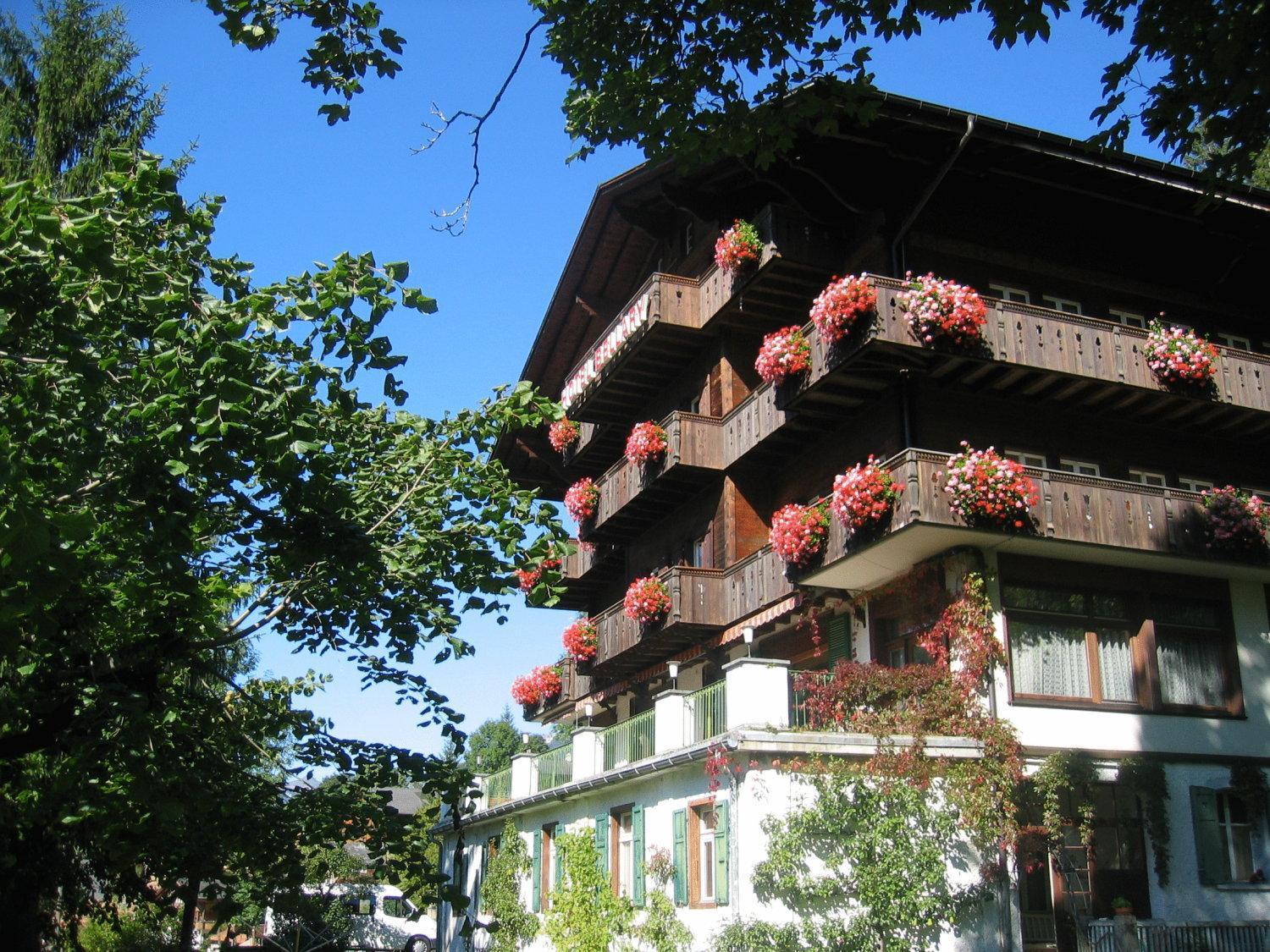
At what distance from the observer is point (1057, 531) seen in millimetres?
17406

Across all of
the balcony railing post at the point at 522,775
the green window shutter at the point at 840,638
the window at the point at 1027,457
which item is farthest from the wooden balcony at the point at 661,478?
the window at the point at 1027,457

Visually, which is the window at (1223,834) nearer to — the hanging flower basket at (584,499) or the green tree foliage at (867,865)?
the green tree foliage at (867,865)

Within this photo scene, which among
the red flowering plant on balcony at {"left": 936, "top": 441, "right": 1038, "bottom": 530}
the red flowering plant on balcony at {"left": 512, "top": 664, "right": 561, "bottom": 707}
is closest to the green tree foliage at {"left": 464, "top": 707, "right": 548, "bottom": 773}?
the red flowering plant on balcony at {"left": 512, "top": 664, "right": 561, "bottom": 707}

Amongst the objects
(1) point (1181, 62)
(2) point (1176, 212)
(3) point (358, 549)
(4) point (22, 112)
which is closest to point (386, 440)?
(3) point (358, 549)

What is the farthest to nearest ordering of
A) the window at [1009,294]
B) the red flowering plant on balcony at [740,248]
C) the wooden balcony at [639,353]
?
the wooden balcony at [639,353] → the red flowering plant on balcony at [740,248] → the window at [1009,294]

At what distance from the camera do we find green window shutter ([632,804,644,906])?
63.1ft

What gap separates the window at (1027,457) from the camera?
19312mm

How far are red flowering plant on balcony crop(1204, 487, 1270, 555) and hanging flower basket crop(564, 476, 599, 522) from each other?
12510 millimetres

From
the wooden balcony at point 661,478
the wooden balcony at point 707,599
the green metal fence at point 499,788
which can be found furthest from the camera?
the green metal fence at point 499,788

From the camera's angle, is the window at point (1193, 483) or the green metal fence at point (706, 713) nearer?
the green metal fence at point (706, 713)

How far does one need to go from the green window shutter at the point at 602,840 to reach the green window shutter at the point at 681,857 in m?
2.56

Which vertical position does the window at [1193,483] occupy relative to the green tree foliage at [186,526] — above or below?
above

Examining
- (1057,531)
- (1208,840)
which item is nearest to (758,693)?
(1057,531)

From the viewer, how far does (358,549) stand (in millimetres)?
10445
